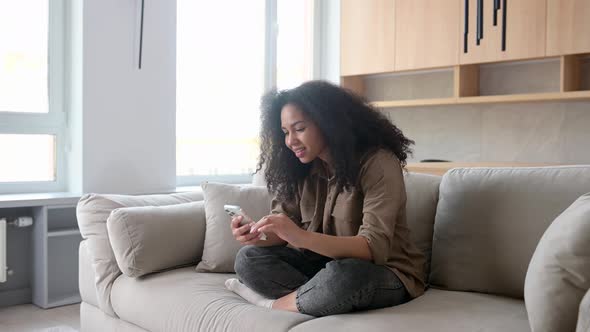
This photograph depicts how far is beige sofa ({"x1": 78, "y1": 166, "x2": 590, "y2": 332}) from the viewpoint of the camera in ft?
Answer: 5.43

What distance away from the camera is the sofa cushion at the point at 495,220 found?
1.83m

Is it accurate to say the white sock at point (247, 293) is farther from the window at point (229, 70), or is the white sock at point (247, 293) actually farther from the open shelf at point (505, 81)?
the window at point (229, 70)

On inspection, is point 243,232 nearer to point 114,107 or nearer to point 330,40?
point 114,107

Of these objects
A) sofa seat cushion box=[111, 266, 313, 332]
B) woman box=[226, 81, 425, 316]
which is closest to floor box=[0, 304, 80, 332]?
sofa seat cushion box=[111, 266, 313, 332]

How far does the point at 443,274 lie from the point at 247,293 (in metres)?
0.62

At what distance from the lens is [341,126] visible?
1937mm

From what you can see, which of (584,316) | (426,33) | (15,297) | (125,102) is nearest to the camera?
(584,316)

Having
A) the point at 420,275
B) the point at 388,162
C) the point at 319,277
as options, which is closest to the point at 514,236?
the point at 420,275

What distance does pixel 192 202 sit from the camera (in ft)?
8.31

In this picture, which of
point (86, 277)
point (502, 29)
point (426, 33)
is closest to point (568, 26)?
point (502, 29)

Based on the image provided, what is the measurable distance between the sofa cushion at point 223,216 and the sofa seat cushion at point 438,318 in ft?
2.28

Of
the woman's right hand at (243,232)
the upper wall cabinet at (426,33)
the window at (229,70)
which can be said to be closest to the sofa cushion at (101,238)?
the woman's right hand at (243,232)

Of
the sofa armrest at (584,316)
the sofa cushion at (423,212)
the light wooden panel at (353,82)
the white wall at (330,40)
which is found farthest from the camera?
the white wall at (330,40)

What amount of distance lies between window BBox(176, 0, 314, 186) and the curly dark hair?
221cm
